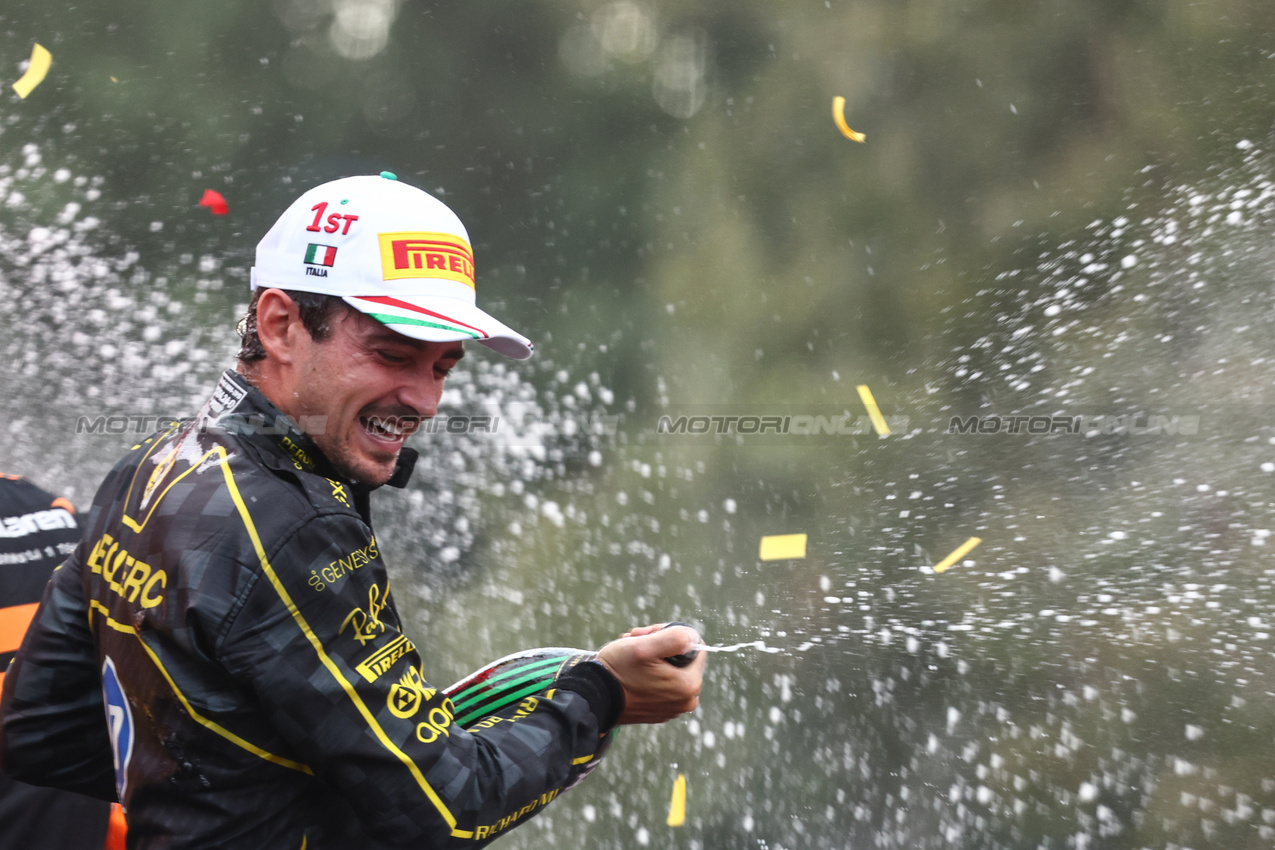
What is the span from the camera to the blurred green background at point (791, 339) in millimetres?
4277

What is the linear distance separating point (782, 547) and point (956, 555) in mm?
738

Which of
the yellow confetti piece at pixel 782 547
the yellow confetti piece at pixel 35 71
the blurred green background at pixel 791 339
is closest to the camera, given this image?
the blurred green background at pixel 791 339

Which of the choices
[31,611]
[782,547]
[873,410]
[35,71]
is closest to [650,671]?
[31,611]

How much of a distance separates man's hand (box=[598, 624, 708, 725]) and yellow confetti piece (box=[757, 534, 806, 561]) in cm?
314

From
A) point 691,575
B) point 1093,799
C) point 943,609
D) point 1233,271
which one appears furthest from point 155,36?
point 1093,799

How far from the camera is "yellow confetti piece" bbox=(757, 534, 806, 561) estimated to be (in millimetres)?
4652

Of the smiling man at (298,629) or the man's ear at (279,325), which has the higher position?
the man's ear at (279,325)

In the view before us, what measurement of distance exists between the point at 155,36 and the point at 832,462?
144 inches

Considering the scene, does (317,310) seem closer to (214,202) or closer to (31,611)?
(31,611)

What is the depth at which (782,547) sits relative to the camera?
4.68 meters

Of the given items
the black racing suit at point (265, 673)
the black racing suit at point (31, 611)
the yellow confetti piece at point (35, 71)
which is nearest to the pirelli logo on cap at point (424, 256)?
the black racing suit at point (265, 673)

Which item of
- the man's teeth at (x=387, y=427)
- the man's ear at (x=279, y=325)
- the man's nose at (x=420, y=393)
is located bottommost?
the man's teeth at (x=387, y=427)

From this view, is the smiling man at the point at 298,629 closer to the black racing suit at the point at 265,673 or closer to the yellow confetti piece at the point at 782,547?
the black racing suit at the point at 265,673

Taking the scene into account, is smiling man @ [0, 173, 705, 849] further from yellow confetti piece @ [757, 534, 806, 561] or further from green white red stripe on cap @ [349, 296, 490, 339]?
yellow confetti piece @ [757, 534, 806, 561]
